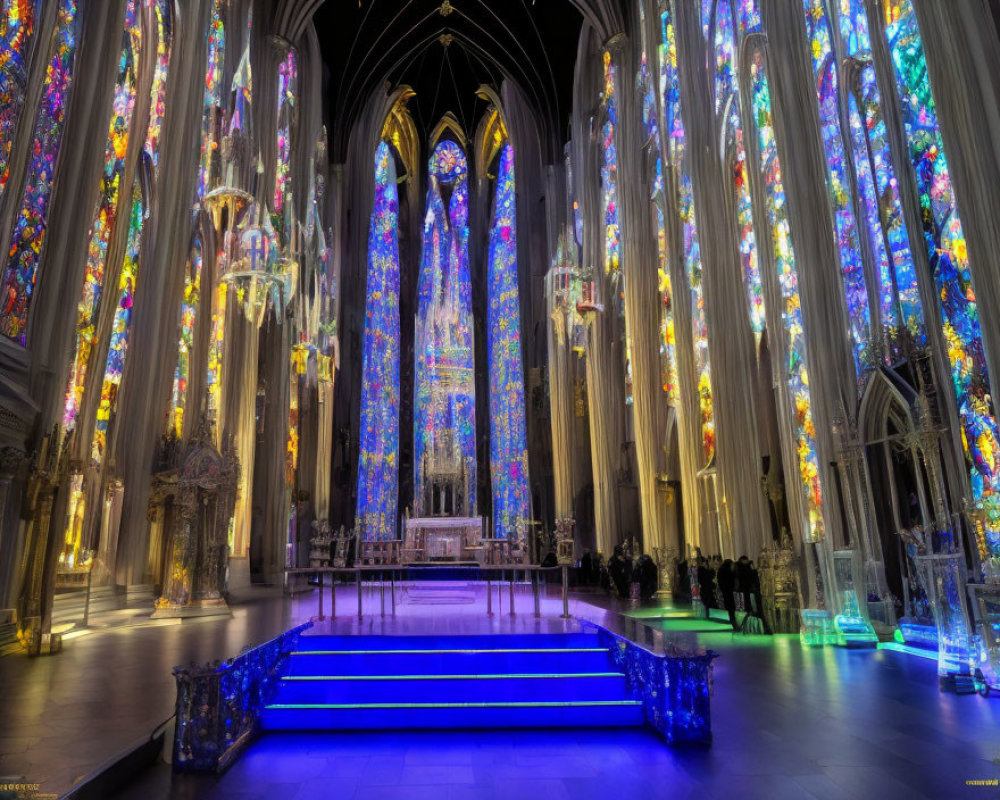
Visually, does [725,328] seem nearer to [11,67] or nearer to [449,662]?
[449,662]

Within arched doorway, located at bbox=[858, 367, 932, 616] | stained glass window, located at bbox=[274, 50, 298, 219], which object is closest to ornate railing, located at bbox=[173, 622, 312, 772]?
arched doorway, located at bbox=[858, 367, 932, 616]

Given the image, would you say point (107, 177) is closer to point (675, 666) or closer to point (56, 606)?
point (56, 606)

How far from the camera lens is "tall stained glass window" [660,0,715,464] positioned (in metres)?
13.4

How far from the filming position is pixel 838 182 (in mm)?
9180

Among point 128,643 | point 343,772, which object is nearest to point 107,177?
point 128,643

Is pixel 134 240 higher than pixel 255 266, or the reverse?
pixel 255 266

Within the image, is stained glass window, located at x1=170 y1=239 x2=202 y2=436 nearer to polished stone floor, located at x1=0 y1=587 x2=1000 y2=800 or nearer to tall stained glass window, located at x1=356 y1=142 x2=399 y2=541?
polished stone floor, located at x1=0 y1=587 x2=1000 y2=800

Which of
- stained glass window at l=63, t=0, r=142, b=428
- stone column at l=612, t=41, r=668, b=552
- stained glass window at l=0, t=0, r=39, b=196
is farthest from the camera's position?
stone column at l=612, t=41, r=668, b=552

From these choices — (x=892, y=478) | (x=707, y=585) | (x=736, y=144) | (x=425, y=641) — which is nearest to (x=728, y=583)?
(x=707, y=585)

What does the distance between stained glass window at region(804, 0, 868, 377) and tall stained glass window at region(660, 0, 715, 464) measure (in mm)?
3494

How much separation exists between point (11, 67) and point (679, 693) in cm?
849

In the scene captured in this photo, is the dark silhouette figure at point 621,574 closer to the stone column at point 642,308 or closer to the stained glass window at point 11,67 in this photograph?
the stone column at point 642,308

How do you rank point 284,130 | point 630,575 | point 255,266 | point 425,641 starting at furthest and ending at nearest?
point 284,130
point 630,575
point 255,266
point 425,641

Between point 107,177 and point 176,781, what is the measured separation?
929cm
